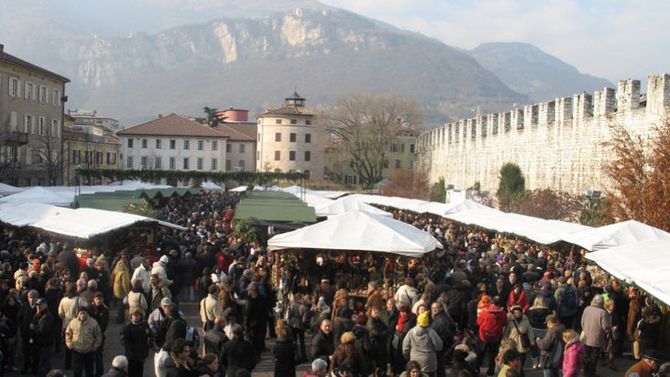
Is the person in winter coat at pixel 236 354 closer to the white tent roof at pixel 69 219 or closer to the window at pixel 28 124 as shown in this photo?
the white tent roof at pixel 69 219

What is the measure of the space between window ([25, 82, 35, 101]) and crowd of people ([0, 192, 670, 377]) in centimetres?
3753

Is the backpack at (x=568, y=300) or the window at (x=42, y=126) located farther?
the window at (x=42, y=126)

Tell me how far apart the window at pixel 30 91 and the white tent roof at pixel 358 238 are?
1682 inches

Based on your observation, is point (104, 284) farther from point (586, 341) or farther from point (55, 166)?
point (55, 166)

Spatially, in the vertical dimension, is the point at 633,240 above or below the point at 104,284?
above

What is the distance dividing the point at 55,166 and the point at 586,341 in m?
45.6

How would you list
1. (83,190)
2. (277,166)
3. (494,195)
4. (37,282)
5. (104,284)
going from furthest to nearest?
(277,166), (494,195), (83,190), (104,284), (37,282)

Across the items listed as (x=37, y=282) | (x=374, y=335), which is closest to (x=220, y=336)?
(x=374, y=335)

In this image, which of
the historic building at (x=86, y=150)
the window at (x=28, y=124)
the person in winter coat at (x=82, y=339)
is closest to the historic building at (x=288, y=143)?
the historic building at (x=86, y=150)

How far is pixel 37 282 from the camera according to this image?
39.8ft


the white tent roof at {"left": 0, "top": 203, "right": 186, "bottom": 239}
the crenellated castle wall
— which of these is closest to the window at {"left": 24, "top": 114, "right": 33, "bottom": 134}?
the crenellated castle wall

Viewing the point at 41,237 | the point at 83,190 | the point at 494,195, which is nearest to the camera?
the point at 41,237

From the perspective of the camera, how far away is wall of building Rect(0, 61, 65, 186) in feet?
159

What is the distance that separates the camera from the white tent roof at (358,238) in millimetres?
13039
